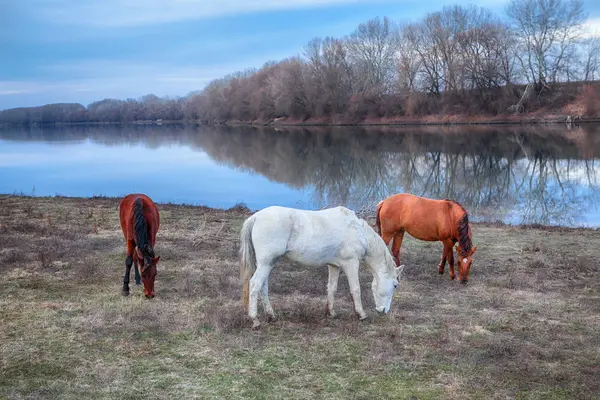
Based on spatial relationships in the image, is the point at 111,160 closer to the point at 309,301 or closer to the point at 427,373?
the point at 309,301

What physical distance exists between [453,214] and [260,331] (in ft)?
14.2

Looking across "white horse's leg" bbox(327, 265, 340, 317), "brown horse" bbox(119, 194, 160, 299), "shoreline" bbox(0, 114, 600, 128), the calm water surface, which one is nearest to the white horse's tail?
"white horse's leg" bbox(327, 265, 340, 317)

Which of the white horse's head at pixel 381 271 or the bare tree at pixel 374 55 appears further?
the bare tree at pixel 374 55

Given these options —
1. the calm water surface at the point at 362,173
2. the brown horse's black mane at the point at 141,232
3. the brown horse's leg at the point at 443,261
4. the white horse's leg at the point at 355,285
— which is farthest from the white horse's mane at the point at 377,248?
the calm water surface at the point at 362,173

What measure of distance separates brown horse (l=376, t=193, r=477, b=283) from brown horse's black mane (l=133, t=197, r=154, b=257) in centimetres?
421

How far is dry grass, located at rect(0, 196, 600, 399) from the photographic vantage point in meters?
5.39

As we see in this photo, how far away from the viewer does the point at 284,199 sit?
23.0 m

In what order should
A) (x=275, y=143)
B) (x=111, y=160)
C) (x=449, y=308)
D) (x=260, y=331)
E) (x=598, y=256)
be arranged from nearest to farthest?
(x=260, y=331) < (x=449, y=308) < (x=598, y=256) < (x=111, y=160) < (x=275, y=143)

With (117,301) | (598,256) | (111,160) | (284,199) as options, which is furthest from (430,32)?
(117,301)

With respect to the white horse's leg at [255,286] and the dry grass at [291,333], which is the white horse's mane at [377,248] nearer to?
the dry grass at [291,333]

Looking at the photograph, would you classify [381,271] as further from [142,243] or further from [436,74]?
[436,74]

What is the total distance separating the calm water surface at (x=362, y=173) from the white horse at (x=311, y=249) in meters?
11.2

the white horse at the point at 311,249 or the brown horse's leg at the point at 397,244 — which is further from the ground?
the white horse at the point at 311,249

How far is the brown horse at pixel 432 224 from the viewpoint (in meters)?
9.24
